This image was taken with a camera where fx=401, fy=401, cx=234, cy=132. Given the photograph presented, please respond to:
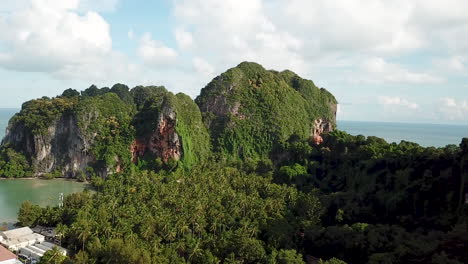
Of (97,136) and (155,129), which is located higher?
(155,129)

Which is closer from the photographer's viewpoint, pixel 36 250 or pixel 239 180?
pixel 36 250

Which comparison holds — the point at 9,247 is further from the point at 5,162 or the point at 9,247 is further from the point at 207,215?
the point at 5,162

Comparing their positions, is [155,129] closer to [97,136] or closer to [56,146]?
[97,136]

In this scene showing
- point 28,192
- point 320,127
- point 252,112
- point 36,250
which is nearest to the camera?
point 36,250

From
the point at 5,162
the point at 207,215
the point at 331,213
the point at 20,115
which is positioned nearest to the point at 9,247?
the point at 207,215

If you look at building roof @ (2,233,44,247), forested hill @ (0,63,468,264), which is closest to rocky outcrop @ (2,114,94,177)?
forested hill @ (0,63,468,264)

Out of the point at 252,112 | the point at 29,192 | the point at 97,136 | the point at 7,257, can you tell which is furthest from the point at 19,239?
the point at 252,112
